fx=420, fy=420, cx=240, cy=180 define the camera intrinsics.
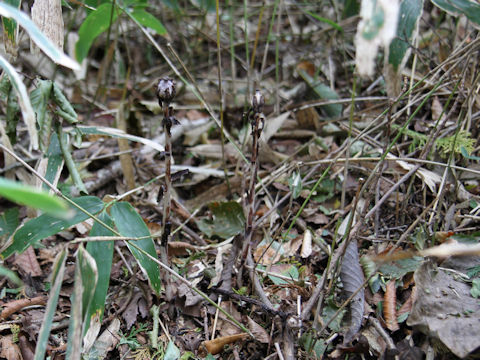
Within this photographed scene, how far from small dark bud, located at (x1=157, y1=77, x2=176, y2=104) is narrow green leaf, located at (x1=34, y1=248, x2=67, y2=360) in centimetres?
41

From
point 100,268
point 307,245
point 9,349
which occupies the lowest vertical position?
point 9,349

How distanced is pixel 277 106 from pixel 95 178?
919 millimetres

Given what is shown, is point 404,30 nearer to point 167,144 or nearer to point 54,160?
point 167,144

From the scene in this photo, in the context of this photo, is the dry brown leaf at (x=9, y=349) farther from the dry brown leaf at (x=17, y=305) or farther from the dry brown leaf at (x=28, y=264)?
the dry brown leaf at (x=28, y=264)

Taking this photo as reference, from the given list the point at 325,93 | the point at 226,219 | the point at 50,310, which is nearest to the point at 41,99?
the point at 50,310

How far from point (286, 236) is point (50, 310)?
813mm

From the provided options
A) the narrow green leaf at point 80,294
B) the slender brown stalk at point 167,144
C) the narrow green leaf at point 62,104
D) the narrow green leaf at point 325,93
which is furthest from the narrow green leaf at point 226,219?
the narrow green leaf at point 325,93

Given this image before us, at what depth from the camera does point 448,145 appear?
1531 millimetres

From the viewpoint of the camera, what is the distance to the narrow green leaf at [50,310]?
86 cm

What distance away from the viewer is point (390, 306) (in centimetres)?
118

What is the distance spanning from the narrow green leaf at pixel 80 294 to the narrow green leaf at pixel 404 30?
110 centimetres

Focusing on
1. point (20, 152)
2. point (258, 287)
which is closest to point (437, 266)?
point (258, 287)

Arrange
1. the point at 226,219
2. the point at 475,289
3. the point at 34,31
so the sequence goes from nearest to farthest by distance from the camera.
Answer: the point at 34,31
the point at 475,289
the point at 226,219

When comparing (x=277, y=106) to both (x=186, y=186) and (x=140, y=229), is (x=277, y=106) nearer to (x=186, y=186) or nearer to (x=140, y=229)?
(x=186, y=186)
